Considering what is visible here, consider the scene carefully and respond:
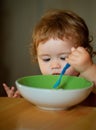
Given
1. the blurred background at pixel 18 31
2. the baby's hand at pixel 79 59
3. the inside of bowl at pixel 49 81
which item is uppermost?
the baby's hand at pixel 79 59

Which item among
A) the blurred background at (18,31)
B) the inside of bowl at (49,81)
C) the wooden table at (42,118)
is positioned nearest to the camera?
the wooden table at (42,118)

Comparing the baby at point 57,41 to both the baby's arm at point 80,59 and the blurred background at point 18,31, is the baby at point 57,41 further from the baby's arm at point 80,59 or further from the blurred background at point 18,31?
the blurred background at point 18,31

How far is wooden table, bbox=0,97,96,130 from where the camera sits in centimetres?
54

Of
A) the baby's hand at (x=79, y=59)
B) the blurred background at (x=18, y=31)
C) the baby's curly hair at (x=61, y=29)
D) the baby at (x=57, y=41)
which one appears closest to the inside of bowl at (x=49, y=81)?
the baby's hand at (x=79, y=59)

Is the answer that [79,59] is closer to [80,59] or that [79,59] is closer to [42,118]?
[80,59]

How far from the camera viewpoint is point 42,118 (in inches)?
23.4

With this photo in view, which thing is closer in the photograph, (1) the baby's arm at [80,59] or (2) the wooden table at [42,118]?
(2) the wooden table at [42,118]

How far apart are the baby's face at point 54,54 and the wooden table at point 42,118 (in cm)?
49

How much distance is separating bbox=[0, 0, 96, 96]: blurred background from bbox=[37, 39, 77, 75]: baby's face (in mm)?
1584

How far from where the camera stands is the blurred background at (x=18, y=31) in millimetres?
2789

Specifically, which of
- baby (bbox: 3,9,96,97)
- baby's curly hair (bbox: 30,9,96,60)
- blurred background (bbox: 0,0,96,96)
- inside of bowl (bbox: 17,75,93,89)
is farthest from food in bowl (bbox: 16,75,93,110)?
blurred background (bbox: 0,0,96,96)

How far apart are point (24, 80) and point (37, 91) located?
0.56ft

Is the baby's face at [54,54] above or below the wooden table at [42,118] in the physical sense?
below

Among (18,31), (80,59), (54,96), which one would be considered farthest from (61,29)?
(18,31)
